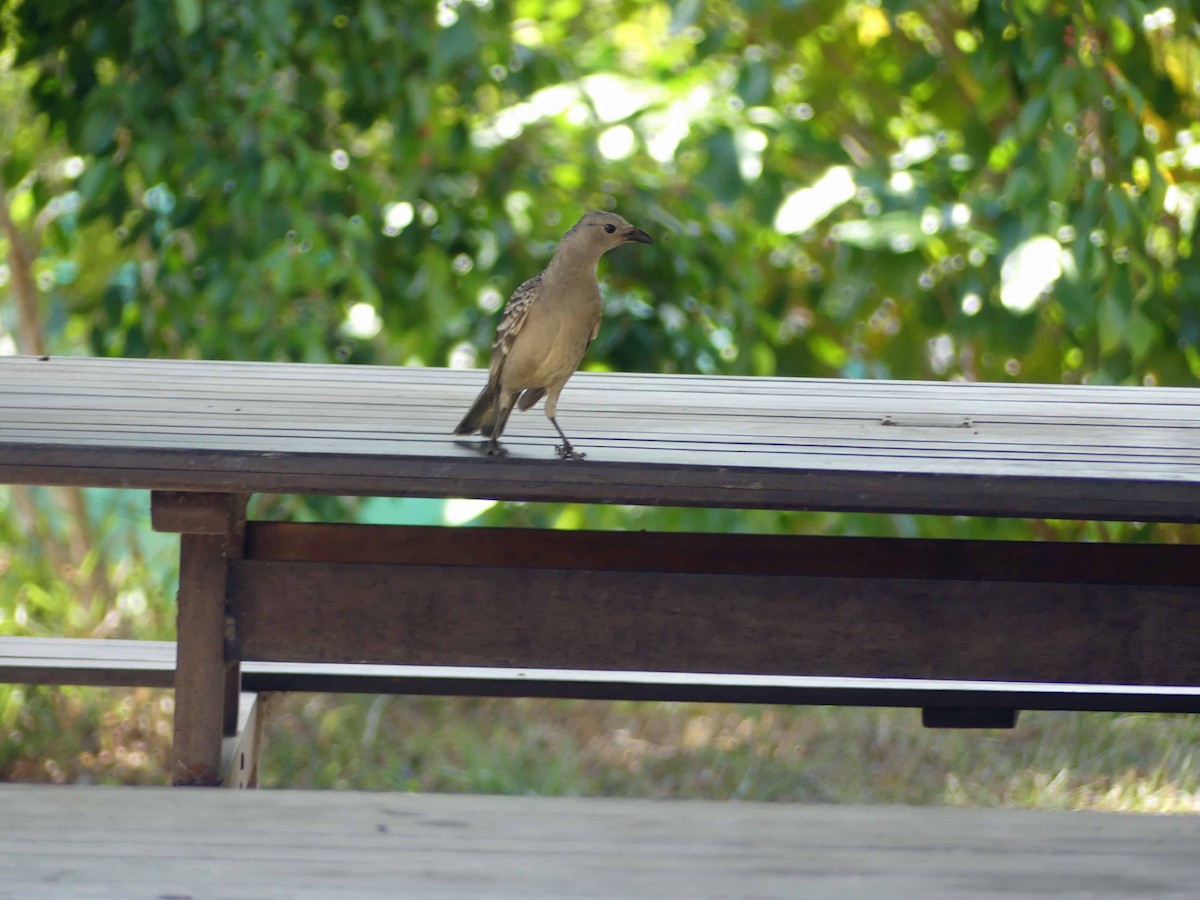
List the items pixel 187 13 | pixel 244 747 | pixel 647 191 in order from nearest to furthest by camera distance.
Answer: pixel 244 747
pixel 187 13
pixel 647 191

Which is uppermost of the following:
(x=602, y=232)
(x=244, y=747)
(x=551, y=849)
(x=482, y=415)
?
(x=602, y=232)

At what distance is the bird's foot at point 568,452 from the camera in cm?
214

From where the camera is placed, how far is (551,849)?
192 cm

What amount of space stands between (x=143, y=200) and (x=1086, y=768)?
3581 mm

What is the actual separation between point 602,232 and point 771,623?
75cm

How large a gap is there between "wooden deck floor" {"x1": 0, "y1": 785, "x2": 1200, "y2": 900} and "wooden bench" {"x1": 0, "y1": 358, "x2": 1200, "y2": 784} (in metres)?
0.40

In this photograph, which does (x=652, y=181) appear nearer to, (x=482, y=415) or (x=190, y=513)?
(x=482, y=415)

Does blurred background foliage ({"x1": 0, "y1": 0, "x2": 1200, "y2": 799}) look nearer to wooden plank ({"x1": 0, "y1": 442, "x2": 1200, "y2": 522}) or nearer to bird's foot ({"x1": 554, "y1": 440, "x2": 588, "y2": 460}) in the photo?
bird's foot ({"x1": 554, "y1": 440, "x2": 588, "y2": 460})

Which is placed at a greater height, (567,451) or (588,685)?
(567,451)

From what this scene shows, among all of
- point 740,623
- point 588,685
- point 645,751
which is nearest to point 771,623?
point 740,623

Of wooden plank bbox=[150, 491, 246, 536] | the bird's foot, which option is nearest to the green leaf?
wooden plank bbox=[150, 491, 246, 536]

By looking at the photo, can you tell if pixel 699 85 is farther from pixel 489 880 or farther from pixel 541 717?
pixel 489 880

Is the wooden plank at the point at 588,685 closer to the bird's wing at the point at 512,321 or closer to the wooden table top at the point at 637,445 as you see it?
the wooden table top at the point at 637,445

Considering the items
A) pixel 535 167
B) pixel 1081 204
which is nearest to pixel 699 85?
pixel 535 167
